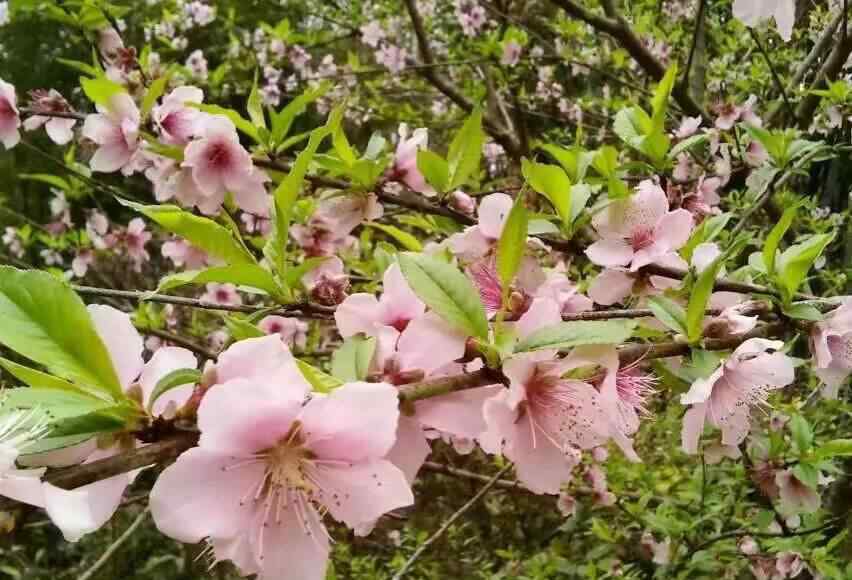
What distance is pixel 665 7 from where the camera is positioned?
275 centimetres

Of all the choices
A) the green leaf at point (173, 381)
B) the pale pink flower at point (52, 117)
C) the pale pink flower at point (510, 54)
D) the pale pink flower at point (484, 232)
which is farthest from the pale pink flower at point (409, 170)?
the pale pink flower at point (510, 54)

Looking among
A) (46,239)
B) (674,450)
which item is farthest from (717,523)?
(46,239)

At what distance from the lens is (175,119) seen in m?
1.33

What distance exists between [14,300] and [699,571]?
70.0 inches

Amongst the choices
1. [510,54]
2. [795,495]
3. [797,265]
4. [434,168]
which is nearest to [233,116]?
[434,168]

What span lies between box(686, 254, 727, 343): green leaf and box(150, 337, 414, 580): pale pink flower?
32 cm

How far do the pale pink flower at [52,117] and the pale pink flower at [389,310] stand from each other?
1269mm

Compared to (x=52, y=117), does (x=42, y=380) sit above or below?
above

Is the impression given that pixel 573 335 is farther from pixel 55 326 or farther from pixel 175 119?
pixel 175 119

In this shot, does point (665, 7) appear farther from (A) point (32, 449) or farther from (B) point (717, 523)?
(A) point (32, 449)

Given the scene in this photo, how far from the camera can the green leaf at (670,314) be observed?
716mm

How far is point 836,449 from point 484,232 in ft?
1.95

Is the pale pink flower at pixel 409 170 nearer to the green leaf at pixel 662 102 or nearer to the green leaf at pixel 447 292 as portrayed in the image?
the green leaf at pixel 662 102

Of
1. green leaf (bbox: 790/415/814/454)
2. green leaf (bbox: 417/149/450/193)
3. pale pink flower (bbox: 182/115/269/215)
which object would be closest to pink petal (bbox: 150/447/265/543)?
green leaf (bbox: 417/149/450/193)
